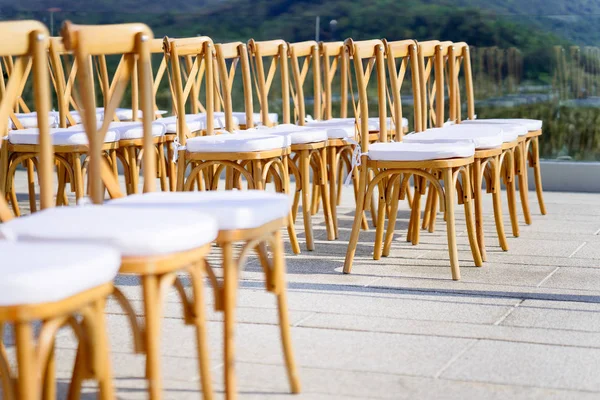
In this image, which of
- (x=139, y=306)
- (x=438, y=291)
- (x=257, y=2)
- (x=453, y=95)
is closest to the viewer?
(x=139, y=306)

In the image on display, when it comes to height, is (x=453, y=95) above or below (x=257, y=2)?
below

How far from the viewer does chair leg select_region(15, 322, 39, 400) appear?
1.61m

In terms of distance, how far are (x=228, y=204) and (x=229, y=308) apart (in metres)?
0.24

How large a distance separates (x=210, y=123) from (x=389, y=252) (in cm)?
98

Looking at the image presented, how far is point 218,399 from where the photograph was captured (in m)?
2.41

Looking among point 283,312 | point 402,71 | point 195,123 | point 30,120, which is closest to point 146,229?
point 283,312

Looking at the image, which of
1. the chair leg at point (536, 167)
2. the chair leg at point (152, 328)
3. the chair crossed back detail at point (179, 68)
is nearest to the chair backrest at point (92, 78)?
the chair leg at point (152, 328)

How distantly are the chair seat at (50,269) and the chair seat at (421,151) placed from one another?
212cm

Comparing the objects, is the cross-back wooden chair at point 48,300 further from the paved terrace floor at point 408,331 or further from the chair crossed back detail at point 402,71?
the chair crossed back detail at point 402,71

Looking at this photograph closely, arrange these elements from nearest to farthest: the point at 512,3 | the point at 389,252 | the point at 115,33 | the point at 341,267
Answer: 1. the point at 115,33
2. the point at 341,267
3. the point at 389,252
4. the point at 512,3

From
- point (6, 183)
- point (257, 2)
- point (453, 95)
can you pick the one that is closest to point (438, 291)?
point (453, 95)

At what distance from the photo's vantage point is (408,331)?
304 centimetres

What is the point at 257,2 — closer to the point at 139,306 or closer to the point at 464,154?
the point at 464,154

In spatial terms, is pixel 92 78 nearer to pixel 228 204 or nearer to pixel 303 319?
pixel 228 204
